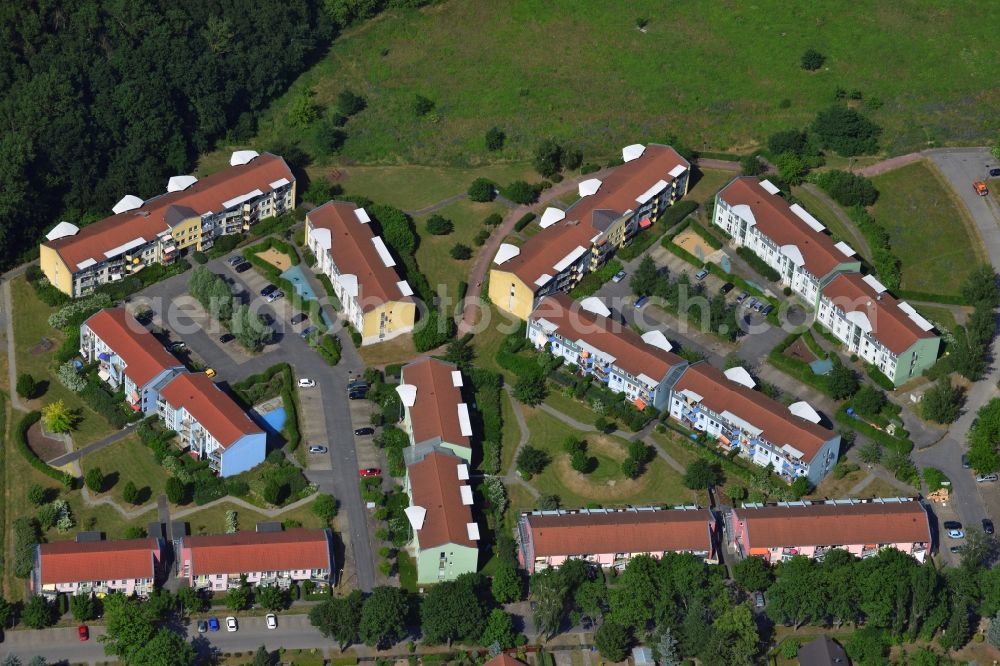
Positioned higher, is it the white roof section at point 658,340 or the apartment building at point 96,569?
the white roof section at point 658,340

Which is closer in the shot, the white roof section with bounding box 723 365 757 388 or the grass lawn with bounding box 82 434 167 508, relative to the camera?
the grass lawn with bounding box 82 434 167 508

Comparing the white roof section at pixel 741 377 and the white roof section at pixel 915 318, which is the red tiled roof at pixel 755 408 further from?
the white roof section at pixel 915 318

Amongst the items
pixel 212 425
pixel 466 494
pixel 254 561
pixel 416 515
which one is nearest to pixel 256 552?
pixel 254 561

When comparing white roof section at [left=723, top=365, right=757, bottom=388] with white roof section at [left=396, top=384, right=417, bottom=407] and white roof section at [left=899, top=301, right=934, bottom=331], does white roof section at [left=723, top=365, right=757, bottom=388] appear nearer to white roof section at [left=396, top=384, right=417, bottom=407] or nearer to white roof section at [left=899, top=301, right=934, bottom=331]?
white roof section at [left=899, top=301, right=934, bottom=331]

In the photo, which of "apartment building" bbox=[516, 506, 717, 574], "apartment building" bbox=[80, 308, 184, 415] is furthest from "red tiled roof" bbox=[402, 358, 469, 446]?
"apartment building" bbox=[80, 308, 184, 415]

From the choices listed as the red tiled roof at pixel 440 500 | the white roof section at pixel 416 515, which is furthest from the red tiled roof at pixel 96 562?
the red tiled roof at pixel 440 500

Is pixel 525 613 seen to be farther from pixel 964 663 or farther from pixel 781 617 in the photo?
pixel 964 663

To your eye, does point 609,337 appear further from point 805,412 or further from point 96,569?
point 96,569
